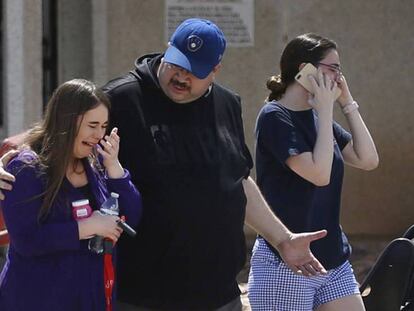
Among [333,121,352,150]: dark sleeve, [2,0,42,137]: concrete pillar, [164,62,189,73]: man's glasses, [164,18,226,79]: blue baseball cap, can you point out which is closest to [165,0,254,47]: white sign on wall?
Result: [2,0,42,137]: concrete pillar

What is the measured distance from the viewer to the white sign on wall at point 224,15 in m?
8.20

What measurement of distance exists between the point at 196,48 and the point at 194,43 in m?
0.03

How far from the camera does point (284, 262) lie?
3697 millimetres

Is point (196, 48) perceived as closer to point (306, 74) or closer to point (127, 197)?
point (127, 197)

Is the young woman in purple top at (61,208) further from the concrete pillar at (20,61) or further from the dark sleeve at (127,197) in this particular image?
the concrete pillar at (20,61)

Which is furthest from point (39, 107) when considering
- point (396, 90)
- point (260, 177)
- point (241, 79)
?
point (260, 177)

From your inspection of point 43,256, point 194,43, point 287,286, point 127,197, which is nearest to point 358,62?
point 287,286

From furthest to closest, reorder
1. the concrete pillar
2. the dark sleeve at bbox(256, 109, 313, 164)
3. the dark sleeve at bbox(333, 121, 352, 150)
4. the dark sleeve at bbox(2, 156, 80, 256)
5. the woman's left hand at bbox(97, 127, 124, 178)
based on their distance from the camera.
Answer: the concrete pillar → the dark sleeve at bbox(333, 121, 352, 150) → the dark sleeve at bbox(256, 109, 313, 164) → the woman's left hand at bbox(97, 127, 124, 178) → the dark sleeve at bbox(2, 156, 80, 256)

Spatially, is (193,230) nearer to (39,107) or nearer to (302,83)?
(302,83)

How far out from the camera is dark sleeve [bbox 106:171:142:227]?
3047 mm

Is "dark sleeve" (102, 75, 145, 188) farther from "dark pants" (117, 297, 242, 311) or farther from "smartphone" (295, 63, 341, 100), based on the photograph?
"smartphone" (295, 63, 341, 100)

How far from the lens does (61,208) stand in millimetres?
2947

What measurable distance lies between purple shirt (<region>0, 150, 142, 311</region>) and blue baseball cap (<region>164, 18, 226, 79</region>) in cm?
60

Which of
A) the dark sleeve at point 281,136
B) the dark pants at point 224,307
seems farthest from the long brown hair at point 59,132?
the dark sleeve at point 281,136
